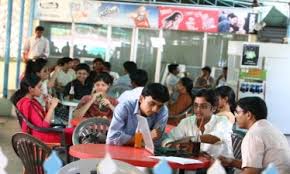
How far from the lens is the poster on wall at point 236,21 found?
1290 centimetres

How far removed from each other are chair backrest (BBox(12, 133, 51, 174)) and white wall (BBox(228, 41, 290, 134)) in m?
6.78

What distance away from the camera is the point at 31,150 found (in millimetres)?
3500

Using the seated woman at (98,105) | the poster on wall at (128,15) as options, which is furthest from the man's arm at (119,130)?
the poster on wall at (128,15)

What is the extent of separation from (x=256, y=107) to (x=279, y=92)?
271 inches

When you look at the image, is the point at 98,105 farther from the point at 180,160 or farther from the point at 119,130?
the point at 180,160

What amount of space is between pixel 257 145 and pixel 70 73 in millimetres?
6139

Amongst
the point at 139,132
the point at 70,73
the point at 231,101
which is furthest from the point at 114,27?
the point at 139,132

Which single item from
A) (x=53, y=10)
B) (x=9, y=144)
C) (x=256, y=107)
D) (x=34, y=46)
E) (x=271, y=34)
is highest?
(x=53, y=10)

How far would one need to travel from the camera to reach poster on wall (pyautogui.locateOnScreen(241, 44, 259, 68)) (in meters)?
9.62

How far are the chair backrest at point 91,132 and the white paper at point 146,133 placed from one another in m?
0.66

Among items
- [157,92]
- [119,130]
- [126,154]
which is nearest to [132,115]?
[119,130]

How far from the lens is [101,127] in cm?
471

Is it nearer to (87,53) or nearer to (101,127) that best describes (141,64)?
(87,53)

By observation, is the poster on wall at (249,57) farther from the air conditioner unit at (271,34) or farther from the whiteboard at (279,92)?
the air conditioner unit at (271,34)
